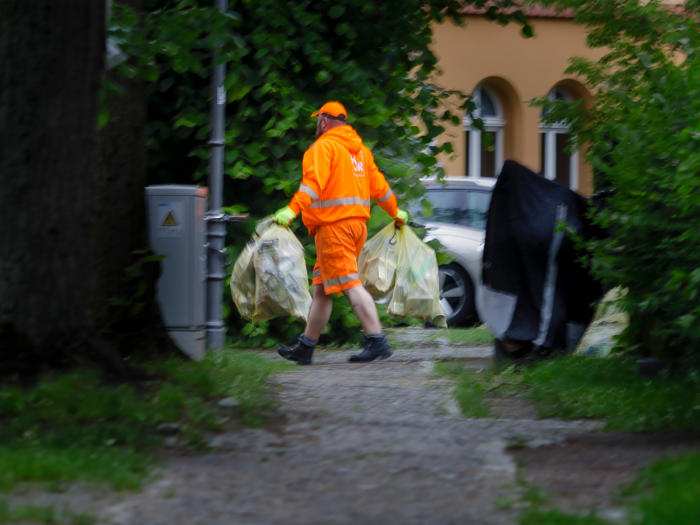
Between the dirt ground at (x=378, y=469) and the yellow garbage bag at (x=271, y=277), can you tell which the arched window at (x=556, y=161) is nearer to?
the yellow garbage bag at (x=271, y=277)

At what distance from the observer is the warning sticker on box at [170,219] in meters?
6.73

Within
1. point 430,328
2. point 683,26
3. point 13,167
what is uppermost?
point 683,26

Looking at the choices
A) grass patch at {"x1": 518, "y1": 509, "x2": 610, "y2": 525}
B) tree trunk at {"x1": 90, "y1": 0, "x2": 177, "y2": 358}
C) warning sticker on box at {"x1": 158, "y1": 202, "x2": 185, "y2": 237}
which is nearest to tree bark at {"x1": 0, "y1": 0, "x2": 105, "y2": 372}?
tree trunk at {"x1": 90, "y1": 0, "x2": 177, "y2": 358}

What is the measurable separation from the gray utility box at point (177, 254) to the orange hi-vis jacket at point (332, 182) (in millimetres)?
1058

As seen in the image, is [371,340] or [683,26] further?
[371,340]

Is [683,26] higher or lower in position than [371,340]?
higher

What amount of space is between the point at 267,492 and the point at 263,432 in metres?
1.06

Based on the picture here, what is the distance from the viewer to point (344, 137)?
25.6 feet

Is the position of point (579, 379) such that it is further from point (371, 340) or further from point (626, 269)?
point (371, 340)

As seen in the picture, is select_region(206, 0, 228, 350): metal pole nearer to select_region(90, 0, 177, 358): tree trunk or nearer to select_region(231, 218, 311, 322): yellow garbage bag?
select_region(231, 218, 311, 322): yellow garbage bag

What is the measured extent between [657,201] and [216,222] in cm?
348

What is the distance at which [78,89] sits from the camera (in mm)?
4840

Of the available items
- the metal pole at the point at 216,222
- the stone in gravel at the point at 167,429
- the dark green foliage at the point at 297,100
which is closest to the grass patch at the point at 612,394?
the stone in gravel at the point at 167,429

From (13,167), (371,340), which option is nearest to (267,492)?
(13,167)
